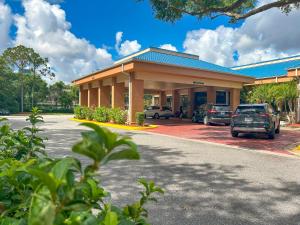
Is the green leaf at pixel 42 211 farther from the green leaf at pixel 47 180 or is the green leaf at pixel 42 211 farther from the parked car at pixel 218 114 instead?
the parked car at pixel 218 114

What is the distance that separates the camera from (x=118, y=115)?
67.4 ft

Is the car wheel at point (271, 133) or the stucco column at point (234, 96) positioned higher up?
the stucco column at point (234, 96)

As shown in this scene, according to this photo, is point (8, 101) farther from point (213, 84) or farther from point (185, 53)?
point (213, 84)

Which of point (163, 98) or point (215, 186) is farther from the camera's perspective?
point (163, 98)

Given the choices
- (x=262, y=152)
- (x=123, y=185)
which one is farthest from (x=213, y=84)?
(x=123, y=185)

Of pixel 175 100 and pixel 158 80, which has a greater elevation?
pixel 158 80

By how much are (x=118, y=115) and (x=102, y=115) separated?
320cm

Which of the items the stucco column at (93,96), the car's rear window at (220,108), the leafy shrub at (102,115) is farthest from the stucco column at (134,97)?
the stucco column at (93,96)

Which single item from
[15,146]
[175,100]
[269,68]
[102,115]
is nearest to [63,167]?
[15,146]

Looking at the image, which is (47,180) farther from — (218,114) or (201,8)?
(218,114)

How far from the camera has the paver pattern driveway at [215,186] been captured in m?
3.87

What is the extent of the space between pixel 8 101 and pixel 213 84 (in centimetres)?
4101

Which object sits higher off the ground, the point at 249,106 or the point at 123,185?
the point at 249,106

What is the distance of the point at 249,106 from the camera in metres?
12.8
